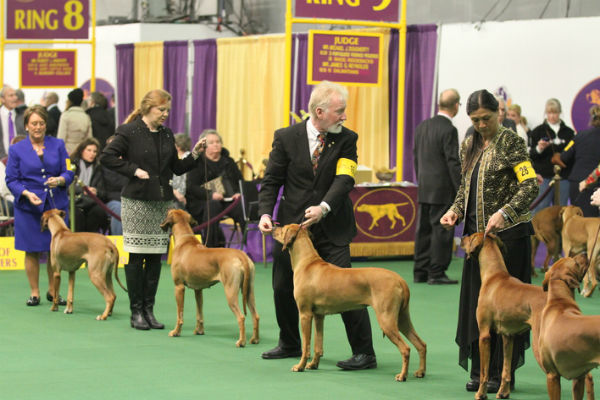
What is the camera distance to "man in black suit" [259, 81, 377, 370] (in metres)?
5.23

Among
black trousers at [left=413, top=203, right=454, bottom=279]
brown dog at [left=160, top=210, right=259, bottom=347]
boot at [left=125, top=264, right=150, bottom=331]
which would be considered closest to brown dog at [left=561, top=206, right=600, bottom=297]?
black trousers at [left=413, top=203, right=454, bottom=279]

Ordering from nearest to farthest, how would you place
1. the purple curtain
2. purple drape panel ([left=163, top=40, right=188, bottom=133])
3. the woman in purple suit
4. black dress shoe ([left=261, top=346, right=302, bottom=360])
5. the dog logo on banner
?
black dress shoe ([left=261, top=346, right=302, bottom=360])
the woman in purple suit
the dog logo on banner
the purple curtain
purple drape panel ([left=163, top=40, right=188, bottom=133])

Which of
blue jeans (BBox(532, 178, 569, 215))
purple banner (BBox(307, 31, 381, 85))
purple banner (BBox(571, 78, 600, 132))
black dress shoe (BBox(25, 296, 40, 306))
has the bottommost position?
black dress shoe (BBox(25, 296, 40, 306))

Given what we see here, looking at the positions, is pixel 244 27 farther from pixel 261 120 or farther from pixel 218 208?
pixel 218 208

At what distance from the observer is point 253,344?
6223mm

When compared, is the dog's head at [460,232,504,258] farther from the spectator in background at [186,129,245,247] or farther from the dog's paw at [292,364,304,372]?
the spectator in background at [186,129,245,247]

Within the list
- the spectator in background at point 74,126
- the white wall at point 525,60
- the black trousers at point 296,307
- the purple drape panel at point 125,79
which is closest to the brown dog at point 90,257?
the black trousers at point 296,307

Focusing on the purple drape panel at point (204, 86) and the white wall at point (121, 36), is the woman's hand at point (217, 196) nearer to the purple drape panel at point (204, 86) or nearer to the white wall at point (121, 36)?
the purple drape panel at point (204, 86)

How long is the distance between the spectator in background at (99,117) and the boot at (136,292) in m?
7.13

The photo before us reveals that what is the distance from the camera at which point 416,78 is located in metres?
12.6

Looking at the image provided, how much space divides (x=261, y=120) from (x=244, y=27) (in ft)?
11.8

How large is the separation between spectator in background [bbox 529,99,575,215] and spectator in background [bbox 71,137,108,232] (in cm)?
484

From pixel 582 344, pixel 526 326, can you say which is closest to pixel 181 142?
pixel 526 326

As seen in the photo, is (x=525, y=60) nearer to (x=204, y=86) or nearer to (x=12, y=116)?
(x=204, y=86)
